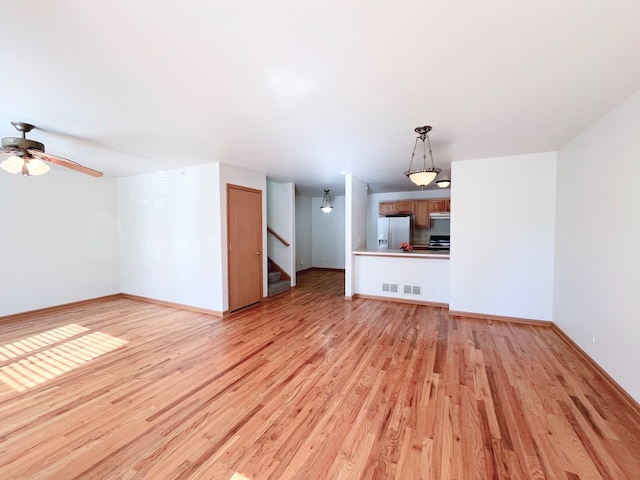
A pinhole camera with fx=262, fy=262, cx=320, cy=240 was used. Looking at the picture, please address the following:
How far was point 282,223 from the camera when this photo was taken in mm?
6816

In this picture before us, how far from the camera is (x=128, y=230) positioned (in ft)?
18.7

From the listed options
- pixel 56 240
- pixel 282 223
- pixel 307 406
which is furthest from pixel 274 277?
pixel 307 406

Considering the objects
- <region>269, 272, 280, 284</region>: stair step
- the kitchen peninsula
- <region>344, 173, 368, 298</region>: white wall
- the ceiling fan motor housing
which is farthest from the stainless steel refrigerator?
the ceiling fan motor housing

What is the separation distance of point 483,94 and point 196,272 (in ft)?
15.7

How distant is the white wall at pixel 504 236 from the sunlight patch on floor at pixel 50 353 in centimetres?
526

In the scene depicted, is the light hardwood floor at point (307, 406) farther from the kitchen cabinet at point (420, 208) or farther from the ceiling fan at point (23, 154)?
the kitchen cabinet at point (420, 208)

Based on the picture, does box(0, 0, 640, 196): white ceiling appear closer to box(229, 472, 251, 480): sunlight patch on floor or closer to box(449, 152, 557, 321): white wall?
box(449, 152, 557, 321): white wall

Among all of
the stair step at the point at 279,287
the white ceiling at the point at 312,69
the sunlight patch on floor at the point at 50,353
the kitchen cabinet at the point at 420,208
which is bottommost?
the sunlight patch on floor at the point at 50,353

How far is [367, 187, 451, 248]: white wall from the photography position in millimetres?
7538

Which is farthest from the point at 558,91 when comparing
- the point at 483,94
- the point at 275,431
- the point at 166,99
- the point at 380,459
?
the point at 275,431

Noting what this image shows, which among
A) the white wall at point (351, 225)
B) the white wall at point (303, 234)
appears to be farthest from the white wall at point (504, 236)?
Answer: the white wall at point (303, 234)

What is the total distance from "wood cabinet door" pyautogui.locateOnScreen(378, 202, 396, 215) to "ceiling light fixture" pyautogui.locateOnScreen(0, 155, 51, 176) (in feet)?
23.2

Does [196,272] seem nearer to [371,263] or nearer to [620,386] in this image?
[371,263]

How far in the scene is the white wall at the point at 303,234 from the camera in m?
8.53
